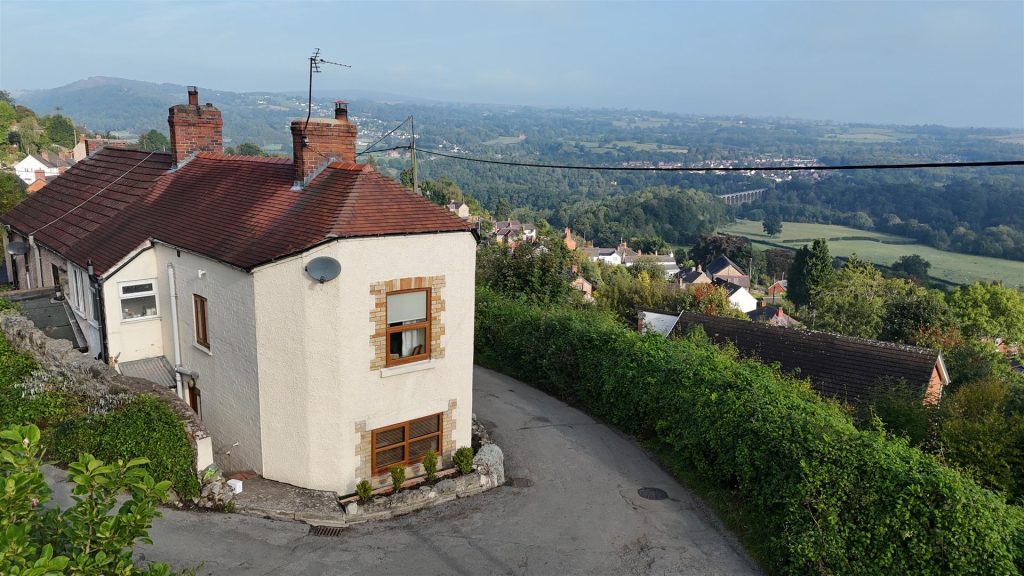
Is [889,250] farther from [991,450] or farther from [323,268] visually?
[323,268]

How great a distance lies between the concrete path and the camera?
430 inches

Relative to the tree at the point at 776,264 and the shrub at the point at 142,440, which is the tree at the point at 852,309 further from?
the tree at the point at 776,264

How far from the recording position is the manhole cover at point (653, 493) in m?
14.0

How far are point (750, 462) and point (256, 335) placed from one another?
29.6ft

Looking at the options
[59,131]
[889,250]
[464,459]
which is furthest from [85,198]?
[889,250]

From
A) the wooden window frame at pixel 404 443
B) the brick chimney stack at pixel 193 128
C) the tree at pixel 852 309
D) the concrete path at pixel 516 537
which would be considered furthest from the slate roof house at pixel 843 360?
the brick chimney stack at pixel 193 128

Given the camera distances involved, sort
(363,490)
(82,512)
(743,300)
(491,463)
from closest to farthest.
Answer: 1. (82,512)
2. (363,490)
3. (491,463)
4. (743,300)

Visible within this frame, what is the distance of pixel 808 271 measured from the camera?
84250 mm

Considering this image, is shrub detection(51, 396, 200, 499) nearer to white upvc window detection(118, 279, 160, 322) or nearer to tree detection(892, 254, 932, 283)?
white upvc window detection(118, 279, 160, 322)

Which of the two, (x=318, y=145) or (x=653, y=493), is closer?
(x=653, y=493)

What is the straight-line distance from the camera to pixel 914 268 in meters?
120

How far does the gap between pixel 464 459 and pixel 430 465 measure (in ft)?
2.48

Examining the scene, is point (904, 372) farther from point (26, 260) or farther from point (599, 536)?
point (26, 260)

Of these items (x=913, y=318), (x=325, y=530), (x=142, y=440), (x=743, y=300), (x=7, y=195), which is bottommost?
(x=743, y=300)
